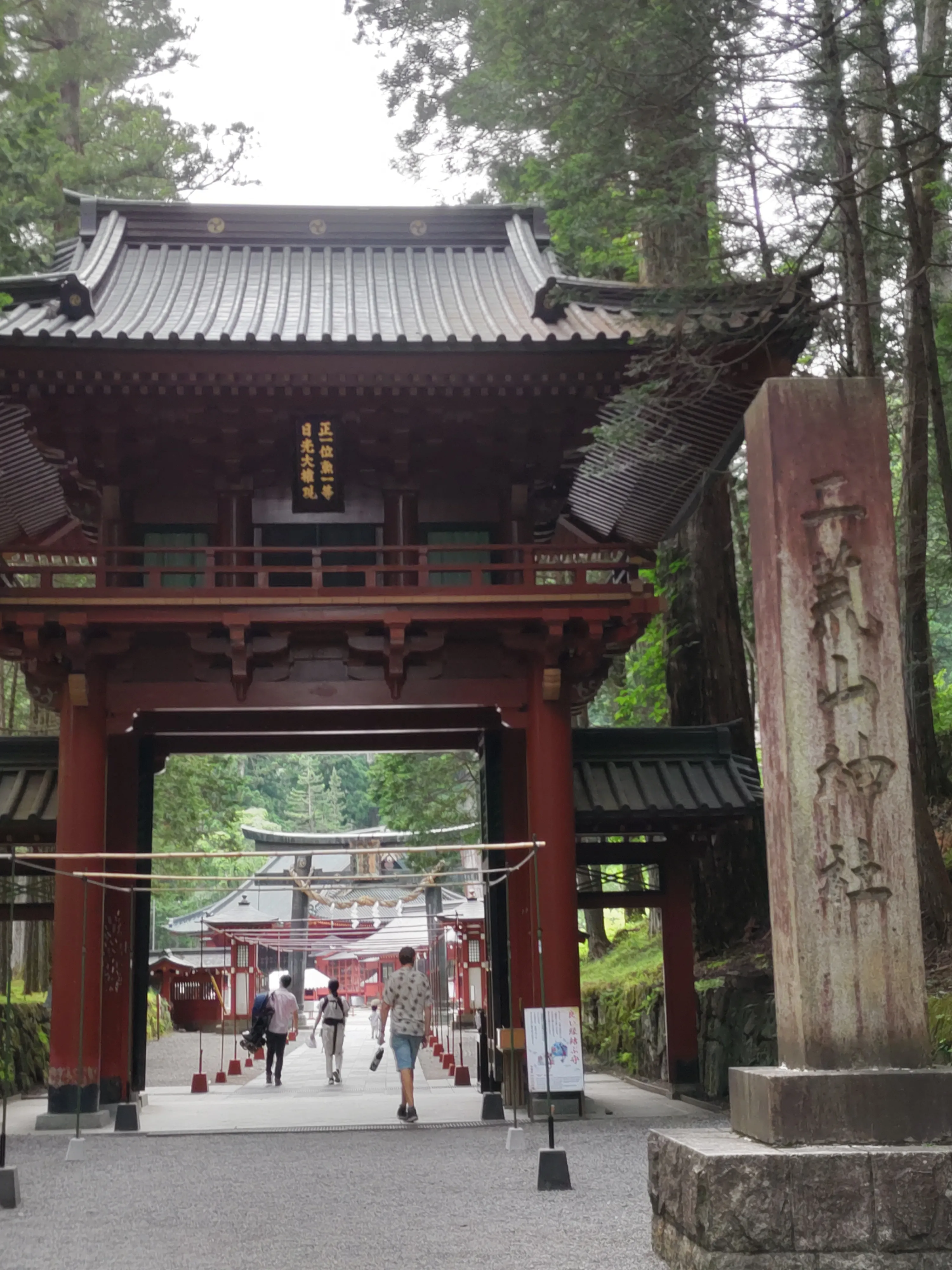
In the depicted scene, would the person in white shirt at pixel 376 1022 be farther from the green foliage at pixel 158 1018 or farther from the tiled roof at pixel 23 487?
the tiled roof at pixel 23 487

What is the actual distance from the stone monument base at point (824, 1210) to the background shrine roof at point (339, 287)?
6973 millimetres

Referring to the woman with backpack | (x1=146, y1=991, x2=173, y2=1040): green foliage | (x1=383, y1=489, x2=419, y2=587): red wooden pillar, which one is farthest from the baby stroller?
(x1=146, y1=991, x2=173, y2=1040): green foliage

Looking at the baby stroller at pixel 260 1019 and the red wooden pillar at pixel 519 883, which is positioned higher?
the red wooden pillar at pixel 519 883

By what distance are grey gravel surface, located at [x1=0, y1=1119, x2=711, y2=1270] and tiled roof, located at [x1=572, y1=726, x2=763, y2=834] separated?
3.03m

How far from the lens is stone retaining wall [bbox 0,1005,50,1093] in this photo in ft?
55.9

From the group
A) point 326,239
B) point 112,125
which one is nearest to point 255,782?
point 112,125

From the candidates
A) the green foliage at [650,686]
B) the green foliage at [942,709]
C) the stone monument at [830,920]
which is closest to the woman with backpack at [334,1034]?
the green foliage at [650,686]

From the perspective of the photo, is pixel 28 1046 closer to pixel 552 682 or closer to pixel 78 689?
pixel 78 689

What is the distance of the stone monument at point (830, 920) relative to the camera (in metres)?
5.21

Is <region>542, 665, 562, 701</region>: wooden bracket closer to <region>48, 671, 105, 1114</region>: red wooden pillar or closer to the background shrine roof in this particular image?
the background shrine roof

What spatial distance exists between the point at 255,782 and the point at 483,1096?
70074 mm

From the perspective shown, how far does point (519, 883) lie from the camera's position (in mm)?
13211

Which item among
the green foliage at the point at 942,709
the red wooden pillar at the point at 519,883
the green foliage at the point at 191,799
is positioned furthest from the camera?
the green foliage at the point at 191,799

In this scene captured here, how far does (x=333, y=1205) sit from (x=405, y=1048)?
390 cm
